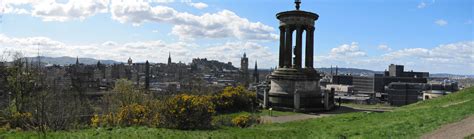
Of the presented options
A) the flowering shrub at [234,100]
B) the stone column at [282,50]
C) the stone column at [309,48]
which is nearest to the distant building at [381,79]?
the stone column at [309,48]

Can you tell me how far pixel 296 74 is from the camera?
30.8 m

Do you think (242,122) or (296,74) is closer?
(242,122)

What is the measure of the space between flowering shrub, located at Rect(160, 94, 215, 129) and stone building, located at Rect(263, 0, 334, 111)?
1243 centimetres

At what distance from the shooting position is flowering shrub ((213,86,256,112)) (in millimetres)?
29008

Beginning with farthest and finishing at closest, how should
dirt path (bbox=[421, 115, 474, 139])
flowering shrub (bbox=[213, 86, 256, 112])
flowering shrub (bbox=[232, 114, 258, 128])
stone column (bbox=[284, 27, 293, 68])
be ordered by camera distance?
stone column (bbox=[284, 27, 293, 68]), flowering shrub (bbox=[213, 86, 256, 112]), flowering shrub (bbox=[232, 114, 258, 128]), dirt path (bbox=[421, 115, 474, 139])

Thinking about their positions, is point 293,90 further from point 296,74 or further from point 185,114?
point 185,114

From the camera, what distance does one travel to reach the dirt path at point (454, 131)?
11526 millimetres

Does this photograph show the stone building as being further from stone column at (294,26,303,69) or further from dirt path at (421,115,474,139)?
dirt path at (421,115,474,139)

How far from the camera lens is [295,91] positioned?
97.9 feet

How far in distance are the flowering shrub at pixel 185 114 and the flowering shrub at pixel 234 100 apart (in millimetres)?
10574

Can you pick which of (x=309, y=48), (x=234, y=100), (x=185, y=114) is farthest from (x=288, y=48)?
(x=185, y=114)

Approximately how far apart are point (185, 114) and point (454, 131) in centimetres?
974

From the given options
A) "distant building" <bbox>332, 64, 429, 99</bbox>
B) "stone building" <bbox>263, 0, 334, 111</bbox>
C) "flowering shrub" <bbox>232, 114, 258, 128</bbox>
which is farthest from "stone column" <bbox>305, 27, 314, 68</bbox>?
"distant building" <bbox>332, 64, 429, 99</bbox>

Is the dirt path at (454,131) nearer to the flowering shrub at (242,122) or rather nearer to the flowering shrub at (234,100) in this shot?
the flowering shrub at (242,122)
